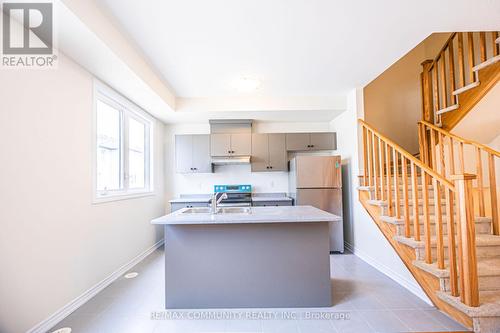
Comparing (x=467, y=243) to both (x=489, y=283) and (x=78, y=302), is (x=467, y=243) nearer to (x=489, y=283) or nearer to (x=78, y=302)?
(x=489, y=283)

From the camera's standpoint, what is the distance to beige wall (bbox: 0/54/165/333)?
173 cm

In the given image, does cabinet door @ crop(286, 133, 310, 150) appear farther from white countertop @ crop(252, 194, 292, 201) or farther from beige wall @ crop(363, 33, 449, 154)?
beige wall @ crop(363, 33, 449, 154)

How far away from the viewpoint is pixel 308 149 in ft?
15.3

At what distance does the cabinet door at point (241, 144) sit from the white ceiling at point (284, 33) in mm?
1305

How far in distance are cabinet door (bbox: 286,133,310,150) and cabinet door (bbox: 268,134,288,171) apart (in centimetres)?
9

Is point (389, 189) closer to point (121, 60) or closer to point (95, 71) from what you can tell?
point (121, 60)

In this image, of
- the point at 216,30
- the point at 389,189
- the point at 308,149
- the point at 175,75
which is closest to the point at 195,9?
the point at 216,30

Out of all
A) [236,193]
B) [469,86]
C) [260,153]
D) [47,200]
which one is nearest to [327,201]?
[260,153]

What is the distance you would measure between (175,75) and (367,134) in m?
2.71

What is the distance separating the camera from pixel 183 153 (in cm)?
462

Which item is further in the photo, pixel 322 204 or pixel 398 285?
pixel 322 204

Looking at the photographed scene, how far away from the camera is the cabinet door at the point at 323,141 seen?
4.65 metres

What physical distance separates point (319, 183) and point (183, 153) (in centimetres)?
250

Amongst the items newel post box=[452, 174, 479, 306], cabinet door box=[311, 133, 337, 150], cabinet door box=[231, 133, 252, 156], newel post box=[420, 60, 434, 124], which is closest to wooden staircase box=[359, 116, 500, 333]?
newel post box=[452, 174, 479, 306]
